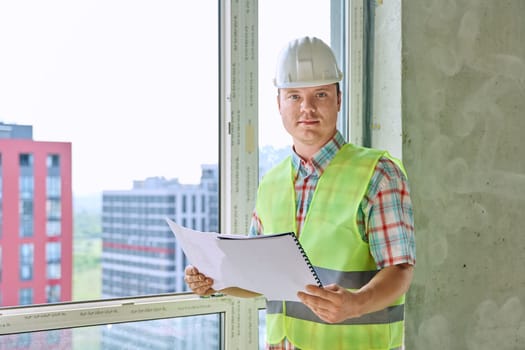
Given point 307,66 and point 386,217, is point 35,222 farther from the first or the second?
point 386,217

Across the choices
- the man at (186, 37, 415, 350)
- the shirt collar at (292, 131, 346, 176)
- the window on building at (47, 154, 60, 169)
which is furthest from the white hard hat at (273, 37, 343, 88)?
the window on building at (47, 154, 60, 169)

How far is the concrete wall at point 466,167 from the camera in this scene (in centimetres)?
249

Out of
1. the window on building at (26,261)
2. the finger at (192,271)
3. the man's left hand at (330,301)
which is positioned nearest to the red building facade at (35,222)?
the window on building at (26,261)

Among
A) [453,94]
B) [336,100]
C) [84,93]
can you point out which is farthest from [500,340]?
[84,93]

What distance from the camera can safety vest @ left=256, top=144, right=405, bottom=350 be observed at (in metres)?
1.73

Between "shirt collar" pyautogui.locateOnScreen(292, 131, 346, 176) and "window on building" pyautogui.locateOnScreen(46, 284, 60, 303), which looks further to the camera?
"window on building" pyautogui.locateOnScreen(46, 284, 60, 303)

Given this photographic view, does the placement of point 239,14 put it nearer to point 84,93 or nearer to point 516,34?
point 84,93

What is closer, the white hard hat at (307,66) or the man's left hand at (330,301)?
the man's left hand at (330,301)

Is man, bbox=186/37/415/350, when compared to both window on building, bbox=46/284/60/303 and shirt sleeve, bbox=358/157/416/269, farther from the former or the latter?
window on building, bbox=46/284/60/303

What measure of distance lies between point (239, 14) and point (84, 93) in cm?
66

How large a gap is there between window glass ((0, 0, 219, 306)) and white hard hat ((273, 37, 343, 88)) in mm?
641

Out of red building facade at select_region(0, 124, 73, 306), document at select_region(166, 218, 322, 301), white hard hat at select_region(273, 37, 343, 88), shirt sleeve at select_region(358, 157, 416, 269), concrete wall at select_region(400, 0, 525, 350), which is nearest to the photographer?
document at select_region(166, 218, 322, 301)

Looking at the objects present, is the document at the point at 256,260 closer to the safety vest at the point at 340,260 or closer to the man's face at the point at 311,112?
the safety vest at the point at 340,260

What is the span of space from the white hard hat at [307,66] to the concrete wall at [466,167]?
0.74 metres
